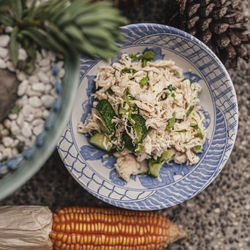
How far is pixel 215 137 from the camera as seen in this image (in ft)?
4.47

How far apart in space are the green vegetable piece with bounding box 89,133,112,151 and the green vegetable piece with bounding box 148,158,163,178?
0.15 m

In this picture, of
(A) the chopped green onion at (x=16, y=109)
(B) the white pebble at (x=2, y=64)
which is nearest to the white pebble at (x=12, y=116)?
(A) the chopped green onion at (x=16, y=109)

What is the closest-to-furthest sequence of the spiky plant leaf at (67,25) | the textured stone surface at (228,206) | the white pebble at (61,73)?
the spiky plant leaf at (67,25)
the white pebble at (61,73)
the textured stone surface at (228,206)

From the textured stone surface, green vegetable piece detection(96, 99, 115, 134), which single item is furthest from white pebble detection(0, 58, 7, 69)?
the textured stone surface

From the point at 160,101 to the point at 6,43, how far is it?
0.58 metres

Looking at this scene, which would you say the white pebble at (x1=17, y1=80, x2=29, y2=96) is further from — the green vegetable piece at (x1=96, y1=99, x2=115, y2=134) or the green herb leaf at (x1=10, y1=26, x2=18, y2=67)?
→ the green vegetable piece at (x1=96, y1=99, x2=115, y2=134)

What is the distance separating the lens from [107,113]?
1.28m

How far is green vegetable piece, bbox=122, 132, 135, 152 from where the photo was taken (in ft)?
4.20

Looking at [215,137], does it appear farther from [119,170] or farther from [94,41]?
[94,41]

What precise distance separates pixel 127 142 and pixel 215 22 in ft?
1.65

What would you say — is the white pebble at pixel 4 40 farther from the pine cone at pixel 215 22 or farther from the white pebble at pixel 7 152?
the pine cone at pixel 215 22

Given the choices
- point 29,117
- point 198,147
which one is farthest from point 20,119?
point 198,147

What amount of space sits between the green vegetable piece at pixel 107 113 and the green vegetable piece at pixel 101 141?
4cm

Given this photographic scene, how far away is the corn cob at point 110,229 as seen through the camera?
4.34 feet
